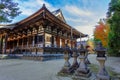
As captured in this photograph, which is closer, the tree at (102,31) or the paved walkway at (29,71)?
the paved walkway at (29,71)

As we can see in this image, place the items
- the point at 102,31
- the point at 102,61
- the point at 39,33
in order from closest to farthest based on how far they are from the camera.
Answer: the point at 102,61, the point at 39,33, the point at 102,31

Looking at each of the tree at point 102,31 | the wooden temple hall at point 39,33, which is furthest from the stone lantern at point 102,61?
the tree at point 102,31

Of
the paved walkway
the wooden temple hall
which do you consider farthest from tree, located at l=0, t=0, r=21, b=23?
the paved walkway

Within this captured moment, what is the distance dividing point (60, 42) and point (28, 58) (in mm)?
6757

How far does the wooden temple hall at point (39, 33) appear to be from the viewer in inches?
619

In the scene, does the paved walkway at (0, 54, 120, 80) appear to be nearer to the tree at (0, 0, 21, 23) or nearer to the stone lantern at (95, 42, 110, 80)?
the stone lantern at (95, 42, 110, 80)

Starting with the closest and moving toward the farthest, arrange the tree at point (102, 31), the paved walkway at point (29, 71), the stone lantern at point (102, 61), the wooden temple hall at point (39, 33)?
the stone lantern at point (102, 61), the paved walkway at point (29, 71), the wooden temple hall at point (39, 33), the tree at point (102, 31)

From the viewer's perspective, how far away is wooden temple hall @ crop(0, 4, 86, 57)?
51.5 feet

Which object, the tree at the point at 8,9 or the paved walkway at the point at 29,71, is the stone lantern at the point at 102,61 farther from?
the tree at the point at 8,9

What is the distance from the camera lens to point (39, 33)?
1798cm

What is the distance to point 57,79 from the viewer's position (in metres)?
5.44

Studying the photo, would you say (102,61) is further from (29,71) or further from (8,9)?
(8,9)

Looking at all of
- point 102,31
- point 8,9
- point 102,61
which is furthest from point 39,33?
point 102,31

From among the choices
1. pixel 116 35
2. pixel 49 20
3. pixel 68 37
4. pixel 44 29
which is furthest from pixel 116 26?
pixel 68 37
